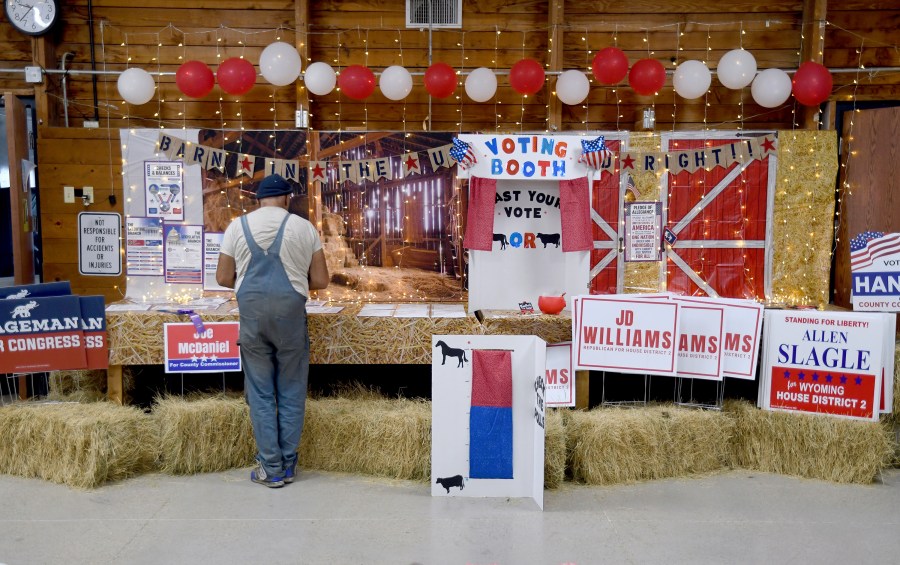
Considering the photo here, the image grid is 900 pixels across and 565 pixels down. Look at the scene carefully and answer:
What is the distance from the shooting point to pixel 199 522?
4.30 metres

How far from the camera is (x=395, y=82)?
701cm

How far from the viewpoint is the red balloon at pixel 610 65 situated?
7.00m

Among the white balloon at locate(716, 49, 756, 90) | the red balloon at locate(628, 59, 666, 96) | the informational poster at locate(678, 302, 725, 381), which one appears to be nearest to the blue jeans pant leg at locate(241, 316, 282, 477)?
the informational poster at locate(678, 302, 725, 381)

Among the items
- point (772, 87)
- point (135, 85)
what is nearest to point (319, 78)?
point (135, 85)

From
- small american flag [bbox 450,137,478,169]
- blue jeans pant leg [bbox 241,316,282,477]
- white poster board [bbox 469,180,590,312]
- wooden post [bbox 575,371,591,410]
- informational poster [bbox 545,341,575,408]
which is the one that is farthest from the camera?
white poster board [bbox 469,180,590,312]

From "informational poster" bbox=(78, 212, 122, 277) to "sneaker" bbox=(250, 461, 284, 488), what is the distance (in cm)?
347

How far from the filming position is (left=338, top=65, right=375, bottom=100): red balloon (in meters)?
6.96

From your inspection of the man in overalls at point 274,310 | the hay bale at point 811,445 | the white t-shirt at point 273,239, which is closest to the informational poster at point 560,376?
the hay bale at point 811,445

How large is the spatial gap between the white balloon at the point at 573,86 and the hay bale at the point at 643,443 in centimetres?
323

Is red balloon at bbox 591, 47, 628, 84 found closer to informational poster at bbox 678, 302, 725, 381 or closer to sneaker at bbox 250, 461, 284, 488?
informational poster at bbox 678, 302, 725, 381

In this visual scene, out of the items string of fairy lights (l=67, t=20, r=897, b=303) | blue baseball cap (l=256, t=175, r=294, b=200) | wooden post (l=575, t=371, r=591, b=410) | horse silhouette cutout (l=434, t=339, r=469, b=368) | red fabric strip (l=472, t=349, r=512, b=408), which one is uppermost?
string of fairy lights (l=67, t=20, r=897, b=303)

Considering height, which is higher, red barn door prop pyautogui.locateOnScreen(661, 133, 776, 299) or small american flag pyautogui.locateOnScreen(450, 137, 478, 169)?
small american flag pyautogui.locateOnScreen(450, 137, 478, 169)

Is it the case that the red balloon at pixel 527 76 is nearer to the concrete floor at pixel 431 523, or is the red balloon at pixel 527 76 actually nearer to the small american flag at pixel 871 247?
the small american flag at pixel 871 247

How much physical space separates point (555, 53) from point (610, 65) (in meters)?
0.76
